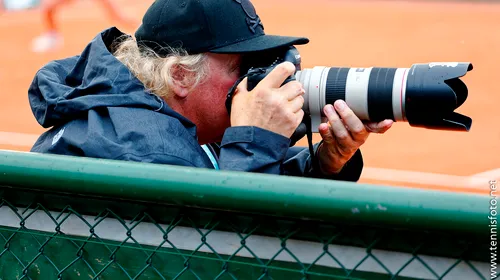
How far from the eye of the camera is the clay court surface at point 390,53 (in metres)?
5.76

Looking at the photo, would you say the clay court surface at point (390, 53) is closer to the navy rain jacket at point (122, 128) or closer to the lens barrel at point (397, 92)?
the lens barrel at point (397, 92)

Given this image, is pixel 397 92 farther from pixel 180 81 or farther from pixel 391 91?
pixel 180 81

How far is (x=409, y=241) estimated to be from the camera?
4.89 feet

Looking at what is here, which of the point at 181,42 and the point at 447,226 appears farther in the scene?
the point at 181,42

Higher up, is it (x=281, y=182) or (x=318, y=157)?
(x=281, y=182)

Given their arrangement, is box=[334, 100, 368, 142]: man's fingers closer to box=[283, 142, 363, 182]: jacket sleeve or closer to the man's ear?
box=[283, 142, 363, 182]: jacket sleeve

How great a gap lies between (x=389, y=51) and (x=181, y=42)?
→ 7080 millimetres

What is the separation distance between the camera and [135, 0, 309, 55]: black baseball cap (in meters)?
2.46

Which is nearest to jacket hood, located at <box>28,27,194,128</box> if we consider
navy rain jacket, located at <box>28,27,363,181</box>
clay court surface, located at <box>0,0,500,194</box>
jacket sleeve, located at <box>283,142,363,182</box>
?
navy rain jacket, located at <box>28,27,363,181</box>

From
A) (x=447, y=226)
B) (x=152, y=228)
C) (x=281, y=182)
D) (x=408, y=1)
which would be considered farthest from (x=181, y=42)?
(x=408, y=1)

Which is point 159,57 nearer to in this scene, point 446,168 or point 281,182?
point 281,182

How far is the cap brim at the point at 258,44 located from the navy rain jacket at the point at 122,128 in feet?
0.96

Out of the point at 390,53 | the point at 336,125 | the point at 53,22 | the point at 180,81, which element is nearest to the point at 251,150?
the point at 336,125

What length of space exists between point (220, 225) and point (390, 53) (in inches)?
307
